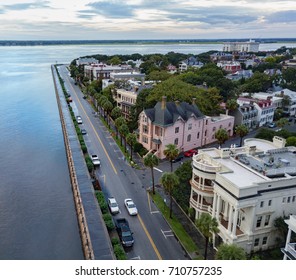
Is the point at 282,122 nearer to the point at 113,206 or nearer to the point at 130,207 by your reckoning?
the point at 130,207

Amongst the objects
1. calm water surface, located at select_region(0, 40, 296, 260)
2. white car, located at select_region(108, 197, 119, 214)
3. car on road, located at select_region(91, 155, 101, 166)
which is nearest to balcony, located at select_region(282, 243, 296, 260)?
white car, located at select_region(108, 197, 119, 214)

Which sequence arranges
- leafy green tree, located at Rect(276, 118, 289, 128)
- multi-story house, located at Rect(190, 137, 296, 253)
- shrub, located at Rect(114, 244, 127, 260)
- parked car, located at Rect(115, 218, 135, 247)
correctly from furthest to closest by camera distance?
leafy green tree, located at Rect(276, 118, 289, 128), parked car, located at Rect(115, 218, 135, 247), multi-story house, located at Rect(190, 137, 296, 253), shrub, located at Rect(114, 244, 127, 260)

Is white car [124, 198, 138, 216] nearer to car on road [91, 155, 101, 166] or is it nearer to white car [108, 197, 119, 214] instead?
white car [108, 197, 119, 214]

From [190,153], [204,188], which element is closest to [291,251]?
[204,188]

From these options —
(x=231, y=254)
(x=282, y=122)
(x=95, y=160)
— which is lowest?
(x=95, y=160)

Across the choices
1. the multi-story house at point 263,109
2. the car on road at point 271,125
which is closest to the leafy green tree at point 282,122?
the car on road at point 271,125

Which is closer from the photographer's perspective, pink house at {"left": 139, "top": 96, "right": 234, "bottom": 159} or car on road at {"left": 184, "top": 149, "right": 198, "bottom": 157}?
pink house at {"left": 139, "top": 96, "right": 234, "bottom": 159}

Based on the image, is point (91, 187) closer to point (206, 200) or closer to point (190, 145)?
point (206, 200)
